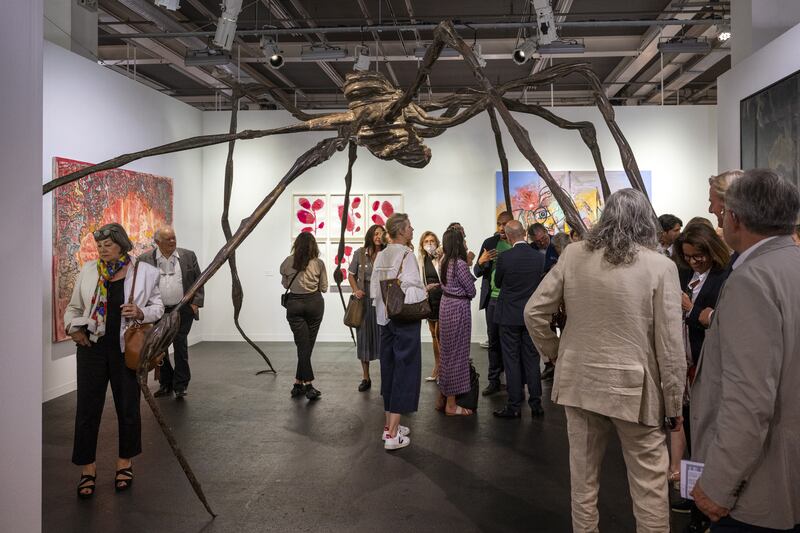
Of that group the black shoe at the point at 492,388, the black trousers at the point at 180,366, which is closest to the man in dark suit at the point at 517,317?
the black shoe at the point at 492,388

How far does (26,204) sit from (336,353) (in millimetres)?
5659

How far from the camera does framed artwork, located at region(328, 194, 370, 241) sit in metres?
7.88

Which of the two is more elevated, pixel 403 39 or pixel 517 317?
pixel 403 39

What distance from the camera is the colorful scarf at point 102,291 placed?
2955 mm

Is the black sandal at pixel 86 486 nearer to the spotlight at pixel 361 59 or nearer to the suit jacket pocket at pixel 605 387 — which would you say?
the suit jacket pocket at pixel 605 387

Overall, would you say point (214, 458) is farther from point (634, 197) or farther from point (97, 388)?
→ point (634, 197)

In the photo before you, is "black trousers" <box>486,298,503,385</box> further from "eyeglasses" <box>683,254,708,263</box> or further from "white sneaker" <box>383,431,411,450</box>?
"eyeglasses" <box>683,254,708,263</box>

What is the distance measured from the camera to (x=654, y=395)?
198cm

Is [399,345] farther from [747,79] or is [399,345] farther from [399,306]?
[747,79]

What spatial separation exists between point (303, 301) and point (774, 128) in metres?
3.72

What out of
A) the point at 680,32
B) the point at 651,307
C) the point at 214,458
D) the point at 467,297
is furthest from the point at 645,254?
the point at 680,32

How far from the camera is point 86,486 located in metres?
2.99

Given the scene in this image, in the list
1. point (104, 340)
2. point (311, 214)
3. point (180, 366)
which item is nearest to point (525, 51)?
point (311, 214)

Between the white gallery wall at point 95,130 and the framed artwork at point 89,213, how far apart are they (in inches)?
3.3
